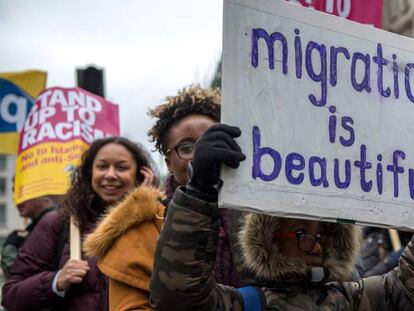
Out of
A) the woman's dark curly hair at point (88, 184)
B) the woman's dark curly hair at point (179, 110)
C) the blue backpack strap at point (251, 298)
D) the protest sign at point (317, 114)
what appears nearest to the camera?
the protest sign at point (317, 114)

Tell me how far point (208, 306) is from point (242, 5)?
0.86 m

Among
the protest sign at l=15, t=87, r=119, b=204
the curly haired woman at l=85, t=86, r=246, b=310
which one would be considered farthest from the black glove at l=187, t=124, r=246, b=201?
the protest sign at l=15, t=87, r=119, b=204

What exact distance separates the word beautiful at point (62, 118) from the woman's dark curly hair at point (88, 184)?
4.05ft

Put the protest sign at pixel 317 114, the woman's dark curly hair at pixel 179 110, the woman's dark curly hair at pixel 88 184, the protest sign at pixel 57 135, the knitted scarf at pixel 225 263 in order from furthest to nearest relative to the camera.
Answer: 1. the protest sign at pixel 57 135
2. the woman's dark curly hair at pixel 88 184
3. the woman's dark curly hair at pixel 179 110
4. the knitted scarf at pixel 225 263
5. the protest sign at pixel 317 114

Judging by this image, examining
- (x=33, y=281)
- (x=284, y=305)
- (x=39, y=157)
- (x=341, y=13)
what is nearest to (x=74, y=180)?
(x=33, y=281)

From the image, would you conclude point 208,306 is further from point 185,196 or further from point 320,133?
point 320,133

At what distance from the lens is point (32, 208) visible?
19.1 feet

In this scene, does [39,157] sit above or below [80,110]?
below

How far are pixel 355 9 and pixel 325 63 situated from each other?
3.13 ft

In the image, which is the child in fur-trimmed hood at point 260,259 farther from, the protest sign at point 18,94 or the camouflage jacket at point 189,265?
the protest sign at point 18,94

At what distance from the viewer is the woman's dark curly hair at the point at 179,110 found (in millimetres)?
2941

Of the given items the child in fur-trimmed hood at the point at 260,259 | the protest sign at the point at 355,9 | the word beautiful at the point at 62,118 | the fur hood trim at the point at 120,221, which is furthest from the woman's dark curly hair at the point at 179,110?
the word beautiful at the point at 62,118

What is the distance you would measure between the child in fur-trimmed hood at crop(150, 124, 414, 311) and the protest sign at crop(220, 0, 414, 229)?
0.08m

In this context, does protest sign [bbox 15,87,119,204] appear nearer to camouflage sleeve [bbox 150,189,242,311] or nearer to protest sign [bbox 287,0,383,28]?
protest sign [bbox 287,0,383,28]
